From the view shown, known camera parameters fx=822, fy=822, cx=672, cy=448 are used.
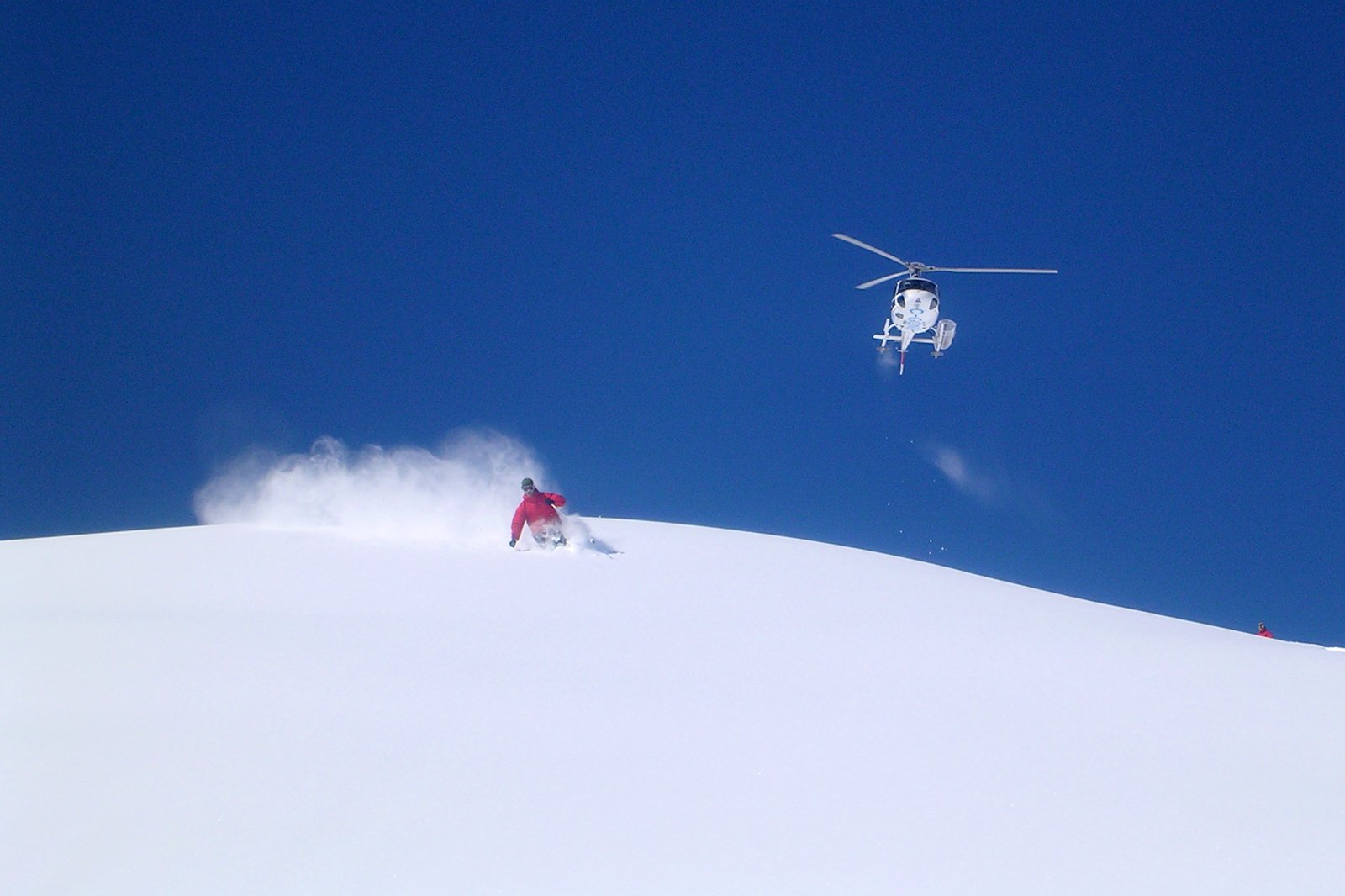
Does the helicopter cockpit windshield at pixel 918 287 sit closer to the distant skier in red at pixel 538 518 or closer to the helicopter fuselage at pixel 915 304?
the helicopter fuselage at pixel 915 304

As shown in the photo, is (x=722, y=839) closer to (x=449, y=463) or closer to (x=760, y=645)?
(x=760, y=645)

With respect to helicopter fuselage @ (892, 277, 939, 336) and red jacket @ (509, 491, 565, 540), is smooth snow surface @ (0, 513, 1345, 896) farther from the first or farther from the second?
helicopter fuselage @ (892, 277, 939, 336)

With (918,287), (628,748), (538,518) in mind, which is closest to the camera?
(628,748)

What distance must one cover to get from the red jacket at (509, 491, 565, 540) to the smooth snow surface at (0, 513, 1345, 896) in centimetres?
304

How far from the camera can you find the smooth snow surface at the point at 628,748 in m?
3.62

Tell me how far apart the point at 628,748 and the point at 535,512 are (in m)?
7.73

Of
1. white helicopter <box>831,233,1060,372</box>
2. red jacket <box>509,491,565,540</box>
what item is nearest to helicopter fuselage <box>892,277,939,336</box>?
white helicopter <box>831,233,1060,372</box>

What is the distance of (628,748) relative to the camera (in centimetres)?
489

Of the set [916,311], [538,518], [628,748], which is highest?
[916,311]

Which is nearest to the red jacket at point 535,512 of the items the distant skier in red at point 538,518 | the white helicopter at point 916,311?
the distant skier in red at point 538,518

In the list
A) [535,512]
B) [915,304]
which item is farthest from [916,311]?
[535,512]

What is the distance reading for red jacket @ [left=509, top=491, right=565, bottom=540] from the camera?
12.3m

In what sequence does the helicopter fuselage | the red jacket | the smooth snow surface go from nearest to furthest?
1. the smooth snow surface
2. the red jacket
3. the helicopter fuselage

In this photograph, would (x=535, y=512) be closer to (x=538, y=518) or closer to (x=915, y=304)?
(x=538, y=518)
